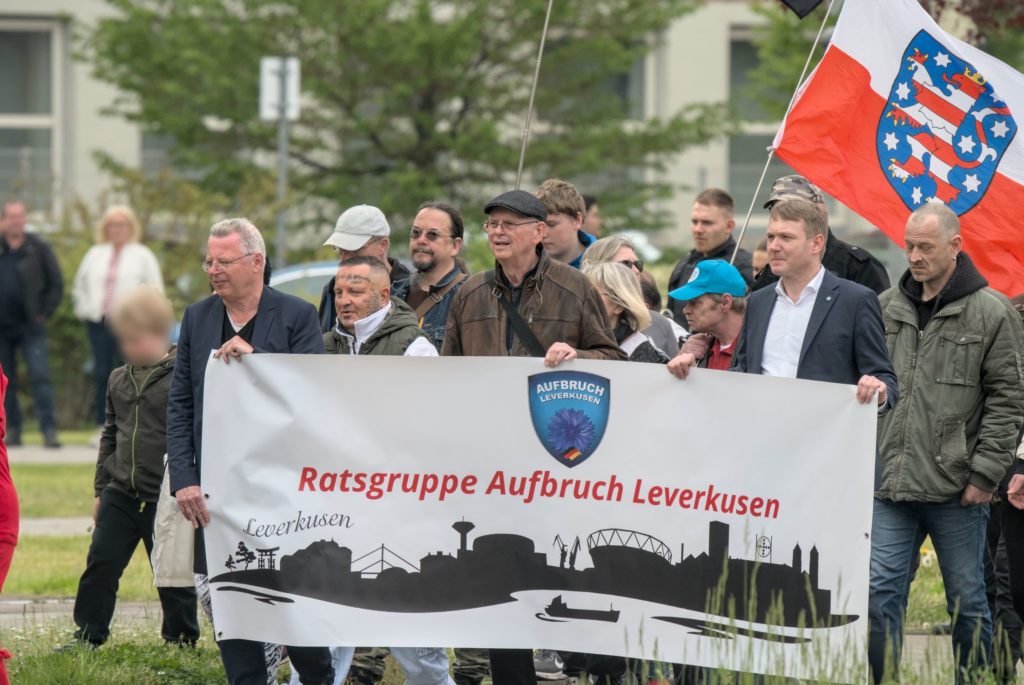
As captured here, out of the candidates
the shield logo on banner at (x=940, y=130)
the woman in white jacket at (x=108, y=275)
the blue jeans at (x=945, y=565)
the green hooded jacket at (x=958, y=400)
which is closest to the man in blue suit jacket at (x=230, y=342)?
the blue jeans at (x=945, y=565)

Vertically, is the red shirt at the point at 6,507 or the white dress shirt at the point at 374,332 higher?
the white dress shirt at the point at 374,332

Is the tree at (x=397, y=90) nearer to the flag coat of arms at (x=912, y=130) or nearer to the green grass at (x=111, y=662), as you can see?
the flag coat of arms at (x=912, y=130)

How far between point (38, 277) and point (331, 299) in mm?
10080

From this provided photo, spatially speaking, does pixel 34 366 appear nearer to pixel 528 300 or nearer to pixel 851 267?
pixel 851 267

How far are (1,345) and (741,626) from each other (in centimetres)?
1309

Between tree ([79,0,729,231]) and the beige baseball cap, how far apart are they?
15170mm

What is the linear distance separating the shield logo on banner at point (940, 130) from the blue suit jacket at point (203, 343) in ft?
10.8

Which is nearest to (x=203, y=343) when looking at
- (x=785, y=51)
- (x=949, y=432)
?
(x=949, y=432)

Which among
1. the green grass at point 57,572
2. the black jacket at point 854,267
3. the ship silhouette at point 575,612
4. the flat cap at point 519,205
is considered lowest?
the green grass at point 57,572

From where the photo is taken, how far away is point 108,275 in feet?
55.9

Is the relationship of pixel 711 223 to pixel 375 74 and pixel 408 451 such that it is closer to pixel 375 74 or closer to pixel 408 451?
pixel 408 451

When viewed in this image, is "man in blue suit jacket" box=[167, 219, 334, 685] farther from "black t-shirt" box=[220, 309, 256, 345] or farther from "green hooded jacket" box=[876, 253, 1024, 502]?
"green hooded jacket" box=[876, 253, 1024, 502]

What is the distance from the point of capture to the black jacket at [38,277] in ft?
59.7

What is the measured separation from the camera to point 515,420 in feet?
22.6
